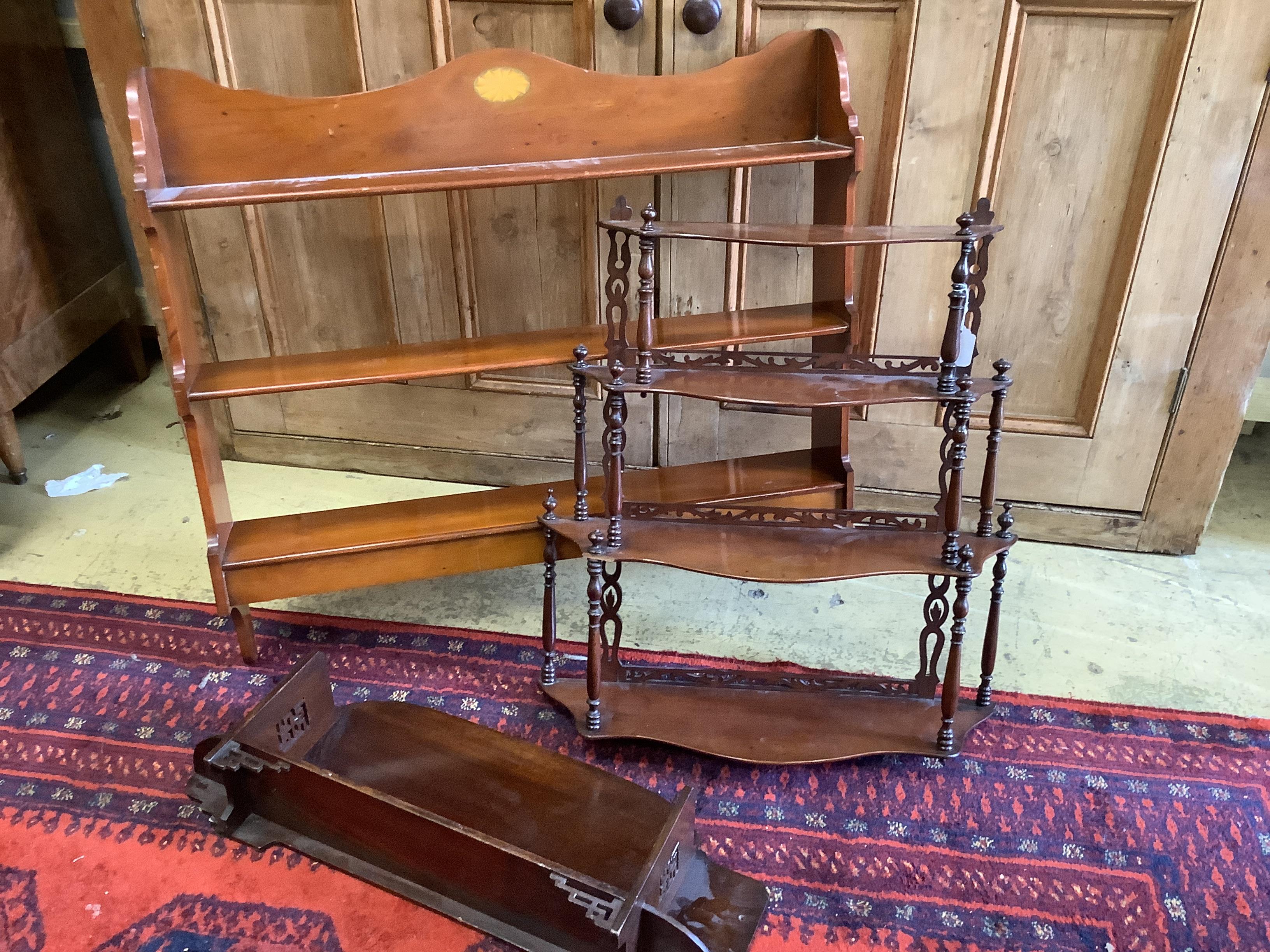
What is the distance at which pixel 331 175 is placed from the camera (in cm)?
184

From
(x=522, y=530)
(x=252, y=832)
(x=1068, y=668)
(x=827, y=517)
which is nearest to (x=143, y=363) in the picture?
(x=522, y=530)

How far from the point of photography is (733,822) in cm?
162

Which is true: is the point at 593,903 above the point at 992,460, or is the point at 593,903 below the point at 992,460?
below

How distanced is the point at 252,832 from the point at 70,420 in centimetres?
177

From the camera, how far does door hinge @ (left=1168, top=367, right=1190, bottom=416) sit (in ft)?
6.86

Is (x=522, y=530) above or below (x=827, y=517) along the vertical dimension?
below

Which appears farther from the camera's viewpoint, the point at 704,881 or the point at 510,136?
the point at 510,136

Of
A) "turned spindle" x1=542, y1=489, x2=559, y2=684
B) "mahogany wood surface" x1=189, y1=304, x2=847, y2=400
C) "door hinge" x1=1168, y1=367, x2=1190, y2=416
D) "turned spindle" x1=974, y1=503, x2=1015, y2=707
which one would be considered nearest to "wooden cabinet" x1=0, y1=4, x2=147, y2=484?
"mahogany wood surface" x1=189, y1=304, x2=847, y2=400

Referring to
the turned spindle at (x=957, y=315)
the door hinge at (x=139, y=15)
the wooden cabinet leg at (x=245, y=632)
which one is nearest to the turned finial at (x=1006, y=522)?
the turned spindle at (x=957, y=315)

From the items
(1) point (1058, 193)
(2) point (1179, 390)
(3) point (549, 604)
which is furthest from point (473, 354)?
(2) point (1179, 390)

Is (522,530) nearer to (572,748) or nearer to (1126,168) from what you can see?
(572,748)

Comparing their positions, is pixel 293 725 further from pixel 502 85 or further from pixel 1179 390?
pixel 1179 390

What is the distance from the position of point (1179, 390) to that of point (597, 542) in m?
1.35

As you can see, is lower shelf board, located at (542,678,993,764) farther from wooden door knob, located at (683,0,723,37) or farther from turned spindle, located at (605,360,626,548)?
wooden door knob, located at (683,0,723,37)
